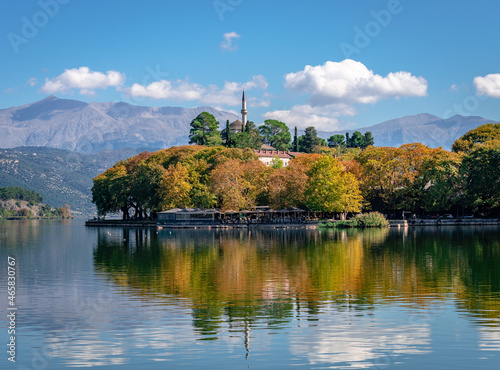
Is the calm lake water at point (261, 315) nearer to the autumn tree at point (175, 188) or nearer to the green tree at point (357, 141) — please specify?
the autumn tree at point (175, 188)

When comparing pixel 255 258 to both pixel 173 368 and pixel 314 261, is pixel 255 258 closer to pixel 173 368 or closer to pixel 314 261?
pixel 314 261

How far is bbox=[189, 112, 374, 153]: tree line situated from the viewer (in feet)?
516

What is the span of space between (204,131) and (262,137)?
950 inches

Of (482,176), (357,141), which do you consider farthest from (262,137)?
(482,176)

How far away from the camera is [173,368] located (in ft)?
51.7

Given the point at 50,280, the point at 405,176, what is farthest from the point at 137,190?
the point at 50,280

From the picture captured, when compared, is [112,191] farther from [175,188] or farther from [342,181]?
[342,181]

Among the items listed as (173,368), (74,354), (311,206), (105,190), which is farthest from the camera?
(105,190)

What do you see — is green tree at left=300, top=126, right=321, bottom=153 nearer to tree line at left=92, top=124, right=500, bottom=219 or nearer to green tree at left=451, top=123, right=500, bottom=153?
tree line at left=92, top=124, right=500, bottom=219

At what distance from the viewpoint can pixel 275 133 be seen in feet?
644

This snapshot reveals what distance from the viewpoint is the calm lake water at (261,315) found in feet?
54.9

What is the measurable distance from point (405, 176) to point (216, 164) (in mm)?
36131

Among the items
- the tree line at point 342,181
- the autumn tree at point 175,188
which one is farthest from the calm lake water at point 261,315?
the autumn tree at point 175,188

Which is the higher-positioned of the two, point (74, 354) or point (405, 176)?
point (405, 176)
